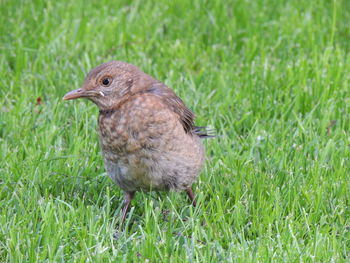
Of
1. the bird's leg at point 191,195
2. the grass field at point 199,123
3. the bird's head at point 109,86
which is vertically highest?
the bird's head at point 109,86

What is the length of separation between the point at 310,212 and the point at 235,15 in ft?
12.8

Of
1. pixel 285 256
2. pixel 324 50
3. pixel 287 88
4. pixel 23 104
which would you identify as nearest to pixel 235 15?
pixel 324 50

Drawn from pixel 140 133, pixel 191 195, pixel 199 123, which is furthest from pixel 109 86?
pixel 199 123

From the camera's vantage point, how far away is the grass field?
4.72 m

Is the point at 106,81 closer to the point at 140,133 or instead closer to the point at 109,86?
the point at 109,86

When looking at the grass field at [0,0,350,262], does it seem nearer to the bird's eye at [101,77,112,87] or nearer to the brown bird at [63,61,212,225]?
the brown bird at [63,61,212,225]

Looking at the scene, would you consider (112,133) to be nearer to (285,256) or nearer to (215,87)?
(285,256)

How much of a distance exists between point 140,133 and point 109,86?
471mm

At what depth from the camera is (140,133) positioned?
5105 millimetres

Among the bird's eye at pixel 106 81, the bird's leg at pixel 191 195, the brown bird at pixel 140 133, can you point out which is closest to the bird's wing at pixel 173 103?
the brown bird at pixel 140 133

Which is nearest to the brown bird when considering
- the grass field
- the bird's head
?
the bird's head

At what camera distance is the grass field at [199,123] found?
4723 mm

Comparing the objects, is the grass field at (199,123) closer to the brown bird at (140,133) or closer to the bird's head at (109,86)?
the brown bird at (140,133)

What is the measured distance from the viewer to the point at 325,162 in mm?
5961
